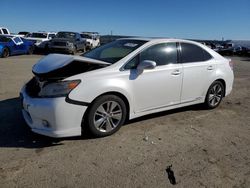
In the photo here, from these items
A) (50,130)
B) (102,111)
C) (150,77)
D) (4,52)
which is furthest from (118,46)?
(4,52)

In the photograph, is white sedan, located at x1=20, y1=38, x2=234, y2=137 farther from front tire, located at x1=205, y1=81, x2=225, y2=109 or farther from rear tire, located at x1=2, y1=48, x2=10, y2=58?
rear tire, located at x1=2, y1=48, x2=10, y2=58

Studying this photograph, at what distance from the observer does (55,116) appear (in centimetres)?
426

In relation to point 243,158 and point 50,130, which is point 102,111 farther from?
point 243,158

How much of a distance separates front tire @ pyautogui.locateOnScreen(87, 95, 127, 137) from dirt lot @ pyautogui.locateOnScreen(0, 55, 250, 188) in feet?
0.46

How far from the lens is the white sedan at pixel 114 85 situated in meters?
4.36

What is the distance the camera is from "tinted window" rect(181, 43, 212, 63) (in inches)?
233

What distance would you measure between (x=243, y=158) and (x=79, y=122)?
7.82 feet

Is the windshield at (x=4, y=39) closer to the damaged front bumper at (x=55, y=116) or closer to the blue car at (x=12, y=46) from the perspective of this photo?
the blue car at (x=12, y=46)

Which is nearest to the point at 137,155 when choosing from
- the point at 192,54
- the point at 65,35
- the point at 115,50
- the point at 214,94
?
the point at 115,50

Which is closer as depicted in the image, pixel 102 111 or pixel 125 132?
pixel 102 111

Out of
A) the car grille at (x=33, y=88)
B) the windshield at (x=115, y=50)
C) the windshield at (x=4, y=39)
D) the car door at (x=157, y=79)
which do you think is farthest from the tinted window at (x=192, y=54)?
the windshield at (x=4, y=39)

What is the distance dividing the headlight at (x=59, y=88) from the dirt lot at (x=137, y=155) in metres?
0.76

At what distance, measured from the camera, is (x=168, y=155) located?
4.25m

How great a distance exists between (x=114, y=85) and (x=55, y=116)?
1.03m
